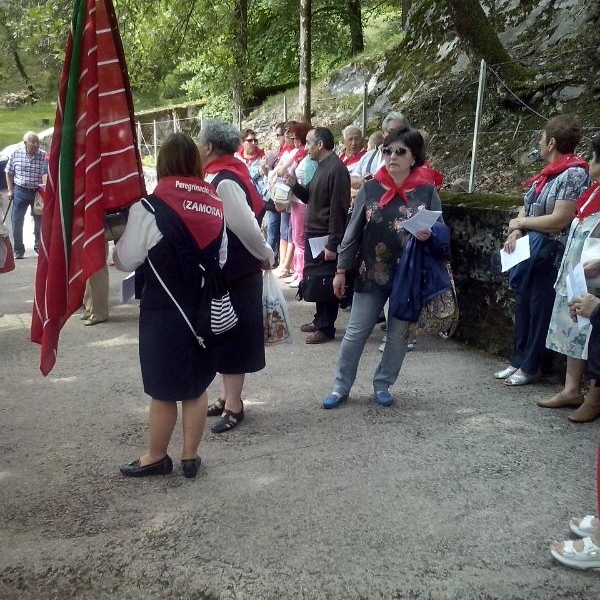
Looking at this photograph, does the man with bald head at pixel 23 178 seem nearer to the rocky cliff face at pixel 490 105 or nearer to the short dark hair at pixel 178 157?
the rocky cliff face at pixel 490 105

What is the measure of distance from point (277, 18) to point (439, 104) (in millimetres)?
14430

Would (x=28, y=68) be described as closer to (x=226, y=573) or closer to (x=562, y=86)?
(x=562, y=86)

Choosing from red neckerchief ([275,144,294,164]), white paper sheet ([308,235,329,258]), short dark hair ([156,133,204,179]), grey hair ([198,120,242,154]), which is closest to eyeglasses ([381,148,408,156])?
grey hair ([198,120,242,154])

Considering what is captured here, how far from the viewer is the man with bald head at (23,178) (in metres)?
10.3

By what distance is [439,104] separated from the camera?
10.8m

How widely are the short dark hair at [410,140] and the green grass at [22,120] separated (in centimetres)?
3161

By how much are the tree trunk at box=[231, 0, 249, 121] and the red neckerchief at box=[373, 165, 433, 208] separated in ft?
53.4

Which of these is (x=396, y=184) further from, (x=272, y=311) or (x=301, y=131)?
(x=301, y=131)

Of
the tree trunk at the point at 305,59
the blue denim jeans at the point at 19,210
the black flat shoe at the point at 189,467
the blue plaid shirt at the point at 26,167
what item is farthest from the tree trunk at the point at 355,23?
the black flat shoe at the point at 189,467

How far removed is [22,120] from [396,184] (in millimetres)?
40178

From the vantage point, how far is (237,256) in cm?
414

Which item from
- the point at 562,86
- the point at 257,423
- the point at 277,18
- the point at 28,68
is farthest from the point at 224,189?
the point at 28,68

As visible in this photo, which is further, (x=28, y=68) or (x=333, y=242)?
(x=28, y=68)

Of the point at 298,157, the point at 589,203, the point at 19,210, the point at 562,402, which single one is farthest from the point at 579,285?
the point at 19,210
